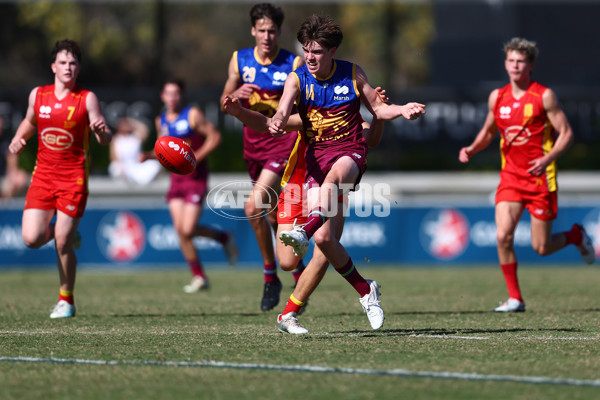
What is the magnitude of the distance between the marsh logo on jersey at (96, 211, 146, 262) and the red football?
27.9ft

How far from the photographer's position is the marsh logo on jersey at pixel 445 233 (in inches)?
667

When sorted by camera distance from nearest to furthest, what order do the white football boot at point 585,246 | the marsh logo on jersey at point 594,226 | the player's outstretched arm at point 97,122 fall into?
the player's outstretched arm at point 97,122 → the white football boot at point 585,246 → the marsh logo on jersey at point 594,226

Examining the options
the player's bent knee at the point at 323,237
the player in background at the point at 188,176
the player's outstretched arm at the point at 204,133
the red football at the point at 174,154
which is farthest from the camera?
the player in background at the point at 188,176

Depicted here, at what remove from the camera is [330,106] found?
7.45m

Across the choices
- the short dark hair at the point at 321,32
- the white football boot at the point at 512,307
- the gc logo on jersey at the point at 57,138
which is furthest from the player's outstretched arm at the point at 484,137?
the gc logo on jersey at the point at 57,138

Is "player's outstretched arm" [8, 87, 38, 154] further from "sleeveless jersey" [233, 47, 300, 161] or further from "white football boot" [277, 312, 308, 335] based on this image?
"white football boot" [277, 312, 308, 335]

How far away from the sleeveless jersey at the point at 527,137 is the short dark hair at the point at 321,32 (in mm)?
2767

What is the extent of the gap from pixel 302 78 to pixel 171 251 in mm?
9984

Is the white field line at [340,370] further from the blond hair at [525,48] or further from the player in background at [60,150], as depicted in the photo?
the blond hair at [525,48]

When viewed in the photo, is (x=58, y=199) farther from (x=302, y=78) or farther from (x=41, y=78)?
(x=41, y=78)

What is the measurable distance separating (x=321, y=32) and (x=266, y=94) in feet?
7.70

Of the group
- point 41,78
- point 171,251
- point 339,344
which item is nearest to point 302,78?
point 339,344

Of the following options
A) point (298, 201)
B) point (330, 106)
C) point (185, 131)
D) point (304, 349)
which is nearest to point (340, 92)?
point (330, 106)

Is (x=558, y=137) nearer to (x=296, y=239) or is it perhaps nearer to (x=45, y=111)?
(x=296, y=239)
